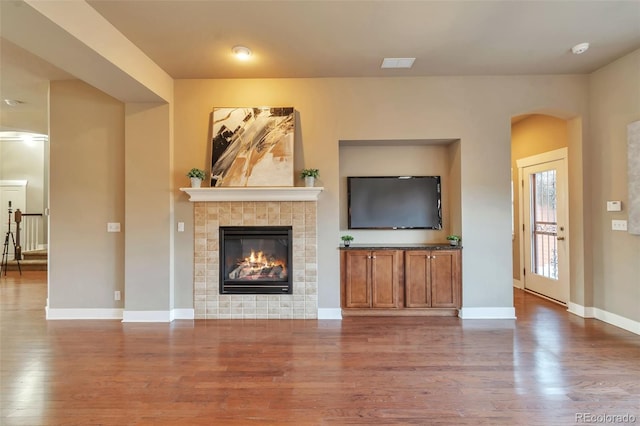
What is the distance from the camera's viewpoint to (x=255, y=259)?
13.7 feet

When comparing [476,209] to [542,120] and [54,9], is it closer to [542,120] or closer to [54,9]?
[542,120]

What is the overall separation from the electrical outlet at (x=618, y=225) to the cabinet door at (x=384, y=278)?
2.52 m

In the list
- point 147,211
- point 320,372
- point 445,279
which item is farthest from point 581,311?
point 147,211

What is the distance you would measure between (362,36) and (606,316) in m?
4.34

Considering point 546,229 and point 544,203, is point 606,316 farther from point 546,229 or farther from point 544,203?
point 544,203

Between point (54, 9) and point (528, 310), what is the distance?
588 cm

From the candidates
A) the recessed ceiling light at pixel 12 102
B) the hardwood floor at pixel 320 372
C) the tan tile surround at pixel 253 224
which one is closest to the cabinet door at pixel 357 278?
the hardwood floor at pixel 320 372

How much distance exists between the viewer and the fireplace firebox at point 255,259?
4090mm

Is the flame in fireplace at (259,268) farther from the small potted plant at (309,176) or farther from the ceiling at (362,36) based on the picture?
the ceiling at (362,36)

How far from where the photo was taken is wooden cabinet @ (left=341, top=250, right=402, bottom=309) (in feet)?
13.4

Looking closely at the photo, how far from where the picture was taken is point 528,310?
433 cm

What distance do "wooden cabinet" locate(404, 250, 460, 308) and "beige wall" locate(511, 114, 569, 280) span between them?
7.55ft

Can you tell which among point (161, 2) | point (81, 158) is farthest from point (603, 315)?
point (81, 158)

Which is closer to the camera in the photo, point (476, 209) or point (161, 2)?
point (161, 2)
